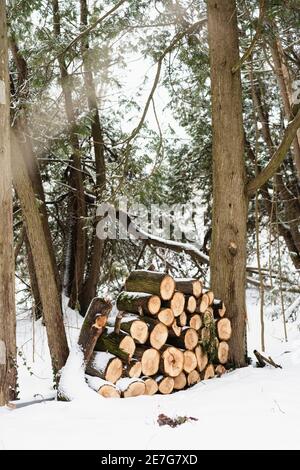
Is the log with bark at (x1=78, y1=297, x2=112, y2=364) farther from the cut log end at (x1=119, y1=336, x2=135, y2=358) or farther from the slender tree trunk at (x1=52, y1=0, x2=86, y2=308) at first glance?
the slender tree trunk at (x1=52, y1=0, x2=86, y2=308)

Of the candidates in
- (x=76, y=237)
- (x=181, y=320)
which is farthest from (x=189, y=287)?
(x=76, y=237)

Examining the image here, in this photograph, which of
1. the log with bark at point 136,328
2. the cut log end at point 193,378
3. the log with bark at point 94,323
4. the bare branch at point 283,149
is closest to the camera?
the log with bark at point 94,323

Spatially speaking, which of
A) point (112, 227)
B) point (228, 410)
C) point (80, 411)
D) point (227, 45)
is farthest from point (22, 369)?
point (227, 45)

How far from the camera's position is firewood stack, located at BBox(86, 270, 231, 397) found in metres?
4.61

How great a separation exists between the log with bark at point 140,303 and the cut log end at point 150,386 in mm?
712

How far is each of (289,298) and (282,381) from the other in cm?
703

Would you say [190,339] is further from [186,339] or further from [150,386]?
[150,386]

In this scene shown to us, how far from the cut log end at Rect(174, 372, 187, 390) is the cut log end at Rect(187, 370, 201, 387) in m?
0.10

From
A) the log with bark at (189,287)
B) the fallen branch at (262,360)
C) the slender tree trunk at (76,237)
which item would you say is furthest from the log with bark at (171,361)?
the slender tree trunk at (76,237)

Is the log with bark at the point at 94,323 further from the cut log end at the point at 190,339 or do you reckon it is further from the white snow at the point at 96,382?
the cut log end at the point at 190,339

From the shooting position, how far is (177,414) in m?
3.69

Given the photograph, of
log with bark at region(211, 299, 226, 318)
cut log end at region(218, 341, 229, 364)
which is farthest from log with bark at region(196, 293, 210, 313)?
cut log end at region(218, 341, 229, 364)

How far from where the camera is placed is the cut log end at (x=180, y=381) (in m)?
5.16
